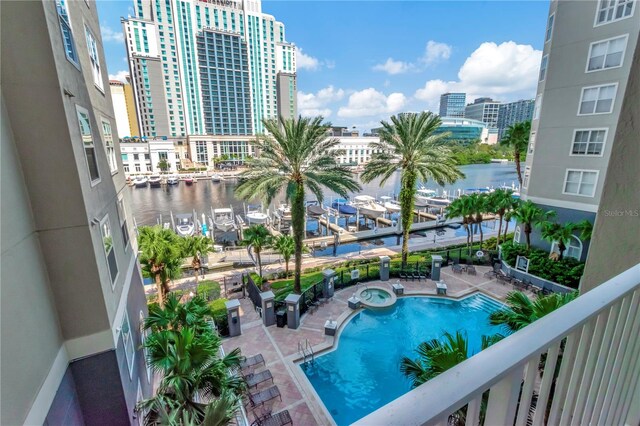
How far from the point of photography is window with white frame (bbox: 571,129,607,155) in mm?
14773

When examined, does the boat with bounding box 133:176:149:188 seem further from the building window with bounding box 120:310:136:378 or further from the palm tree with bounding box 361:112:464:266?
the building window with bounding box 120:310:136:378

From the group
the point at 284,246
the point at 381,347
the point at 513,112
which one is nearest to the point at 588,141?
the point at 381,347

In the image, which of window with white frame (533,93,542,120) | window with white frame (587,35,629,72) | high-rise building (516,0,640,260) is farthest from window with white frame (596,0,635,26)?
window with white frame (533,93,542,120)

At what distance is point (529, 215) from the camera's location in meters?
17.2

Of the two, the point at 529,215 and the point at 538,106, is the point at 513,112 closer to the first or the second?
the point at 538,106

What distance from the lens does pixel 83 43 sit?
7051 millimetres

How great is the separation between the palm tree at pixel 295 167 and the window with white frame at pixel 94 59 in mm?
6803

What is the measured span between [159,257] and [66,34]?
8399mm

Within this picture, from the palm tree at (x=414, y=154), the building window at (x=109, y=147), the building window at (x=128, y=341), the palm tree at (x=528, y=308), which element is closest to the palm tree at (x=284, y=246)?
the palm tree at (x=414, y=154)

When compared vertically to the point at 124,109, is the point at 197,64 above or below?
above

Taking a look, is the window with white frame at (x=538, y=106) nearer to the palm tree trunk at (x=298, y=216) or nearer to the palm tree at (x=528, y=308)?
the palm tree trunk at (x=298, y=216)

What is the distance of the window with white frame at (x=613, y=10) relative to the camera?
44.2 ft

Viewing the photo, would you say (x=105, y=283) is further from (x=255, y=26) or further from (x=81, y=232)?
(x=255, y=26)

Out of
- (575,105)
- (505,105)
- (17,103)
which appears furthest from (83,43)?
(505,105)
